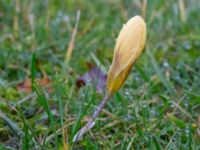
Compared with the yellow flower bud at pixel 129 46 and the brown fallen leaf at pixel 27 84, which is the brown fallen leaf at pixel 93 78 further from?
the yellow flower bud at pixel 129 46

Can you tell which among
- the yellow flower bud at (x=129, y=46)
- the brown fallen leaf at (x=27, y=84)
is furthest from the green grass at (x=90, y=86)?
the yellow flower bud at (x=129, y=46)

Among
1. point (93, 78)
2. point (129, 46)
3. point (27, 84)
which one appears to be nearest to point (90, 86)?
point (93, 78)

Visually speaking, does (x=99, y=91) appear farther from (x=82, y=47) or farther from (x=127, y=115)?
(x=82, y=47)

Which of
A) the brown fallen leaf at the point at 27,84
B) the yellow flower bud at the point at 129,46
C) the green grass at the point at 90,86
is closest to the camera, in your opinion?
the yellow flower bud at the point at 129,46

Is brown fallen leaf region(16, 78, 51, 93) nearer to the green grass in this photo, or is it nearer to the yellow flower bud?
the green grass

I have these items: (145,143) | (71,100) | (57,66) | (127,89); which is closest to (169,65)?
(127,89)

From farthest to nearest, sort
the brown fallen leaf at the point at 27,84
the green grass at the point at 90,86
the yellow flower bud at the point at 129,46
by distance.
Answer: the brown fallen leaf at the point at 27,84 → the green grass at the point at 90,86 → the yellow flower bud at the point at 129,46

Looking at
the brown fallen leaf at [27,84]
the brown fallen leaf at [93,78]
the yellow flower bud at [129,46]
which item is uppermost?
the yellow flower bud at [129,46]
